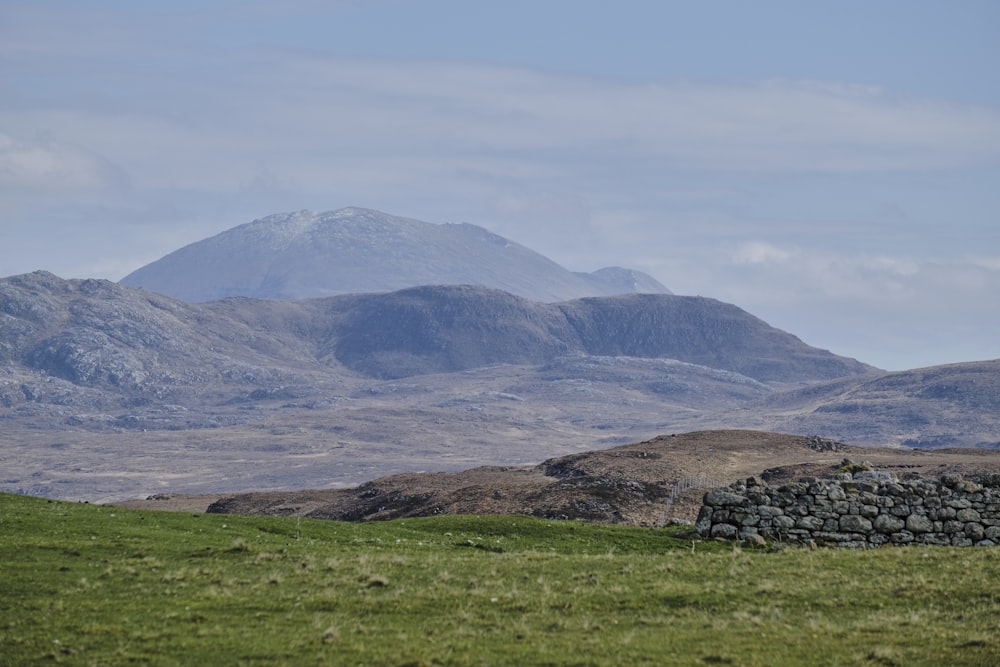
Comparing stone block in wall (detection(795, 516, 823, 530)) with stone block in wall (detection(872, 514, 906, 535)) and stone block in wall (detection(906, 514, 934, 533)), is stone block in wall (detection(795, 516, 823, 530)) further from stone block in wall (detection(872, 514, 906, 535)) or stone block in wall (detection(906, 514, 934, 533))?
stone block in wall (detection(906, 514, 934, 533))

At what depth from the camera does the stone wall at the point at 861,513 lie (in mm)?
34594

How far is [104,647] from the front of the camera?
20.2 metres

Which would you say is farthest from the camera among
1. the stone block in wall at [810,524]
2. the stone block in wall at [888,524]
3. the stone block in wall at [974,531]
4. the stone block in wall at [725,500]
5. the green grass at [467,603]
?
the stone block in wall at [725,500]

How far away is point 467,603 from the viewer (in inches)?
930

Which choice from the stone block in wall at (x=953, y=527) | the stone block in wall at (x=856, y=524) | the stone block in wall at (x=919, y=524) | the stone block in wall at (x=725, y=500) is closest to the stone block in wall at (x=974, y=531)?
the stone block in wall at (x=953, y=527)

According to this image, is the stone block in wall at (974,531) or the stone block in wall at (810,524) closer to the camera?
the stone block in wall at (974,531)

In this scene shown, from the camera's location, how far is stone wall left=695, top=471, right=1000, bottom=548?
A: 3459 cm

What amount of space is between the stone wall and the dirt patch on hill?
22183 mm

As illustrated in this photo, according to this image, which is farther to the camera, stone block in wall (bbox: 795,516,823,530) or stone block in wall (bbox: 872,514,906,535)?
stone block in wall (bbox: 795,516,823,530)

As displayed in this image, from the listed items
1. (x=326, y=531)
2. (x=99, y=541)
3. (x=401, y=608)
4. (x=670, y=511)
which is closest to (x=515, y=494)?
(x=670, y=511)

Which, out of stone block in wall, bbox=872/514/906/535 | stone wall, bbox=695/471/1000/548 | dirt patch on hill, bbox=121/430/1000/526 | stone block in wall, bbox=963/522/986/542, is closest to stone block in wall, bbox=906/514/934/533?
stone wall, bbox=695/471/1000/548

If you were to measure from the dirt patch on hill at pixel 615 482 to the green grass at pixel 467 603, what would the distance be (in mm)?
28278

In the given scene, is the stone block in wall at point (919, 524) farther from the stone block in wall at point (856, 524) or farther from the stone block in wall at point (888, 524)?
the stone block in wall at point (856, 524)

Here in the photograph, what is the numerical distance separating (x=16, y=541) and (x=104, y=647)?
9.93 metres
